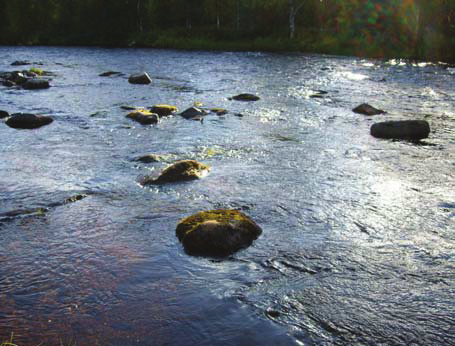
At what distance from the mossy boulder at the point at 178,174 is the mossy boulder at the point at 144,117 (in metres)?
6.31

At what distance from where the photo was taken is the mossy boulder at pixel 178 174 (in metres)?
11.0

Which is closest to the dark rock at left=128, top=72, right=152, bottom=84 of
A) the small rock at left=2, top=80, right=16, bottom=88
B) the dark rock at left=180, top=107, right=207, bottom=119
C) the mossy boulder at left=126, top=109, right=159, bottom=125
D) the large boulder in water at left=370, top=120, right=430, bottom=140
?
the small rock at left=2, top=80, right=16, bottom=88

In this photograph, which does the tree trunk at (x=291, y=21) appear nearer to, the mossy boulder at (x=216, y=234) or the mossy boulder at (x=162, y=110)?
the mossy boulder at (x=162, y=110)

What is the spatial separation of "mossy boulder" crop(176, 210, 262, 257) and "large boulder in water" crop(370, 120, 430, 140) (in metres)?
8.52

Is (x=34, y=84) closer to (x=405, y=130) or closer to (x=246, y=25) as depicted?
(x=405, y=130)

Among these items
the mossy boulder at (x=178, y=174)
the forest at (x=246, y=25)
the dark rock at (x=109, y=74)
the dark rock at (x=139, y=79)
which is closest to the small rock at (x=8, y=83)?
the dark rock at (x=109, y=74)

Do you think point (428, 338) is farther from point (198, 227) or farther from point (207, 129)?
point (207, 129)

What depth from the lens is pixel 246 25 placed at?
6072 centimetres

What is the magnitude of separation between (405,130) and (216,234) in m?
9.64

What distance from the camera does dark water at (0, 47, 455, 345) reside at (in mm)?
5793

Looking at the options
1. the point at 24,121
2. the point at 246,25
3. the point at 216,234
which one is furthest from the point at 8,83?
the point at 246,25

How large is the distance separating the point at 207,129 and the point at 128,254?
947 cm

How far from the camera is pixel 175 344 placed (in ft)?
17.7

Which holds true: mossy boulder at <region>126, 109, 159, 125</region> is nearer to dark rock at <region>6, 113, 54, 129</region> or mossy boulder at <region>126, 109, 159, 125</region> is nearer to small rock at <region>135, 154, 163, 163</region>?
dark rock at <region>6, 113, 54, 129</region>
